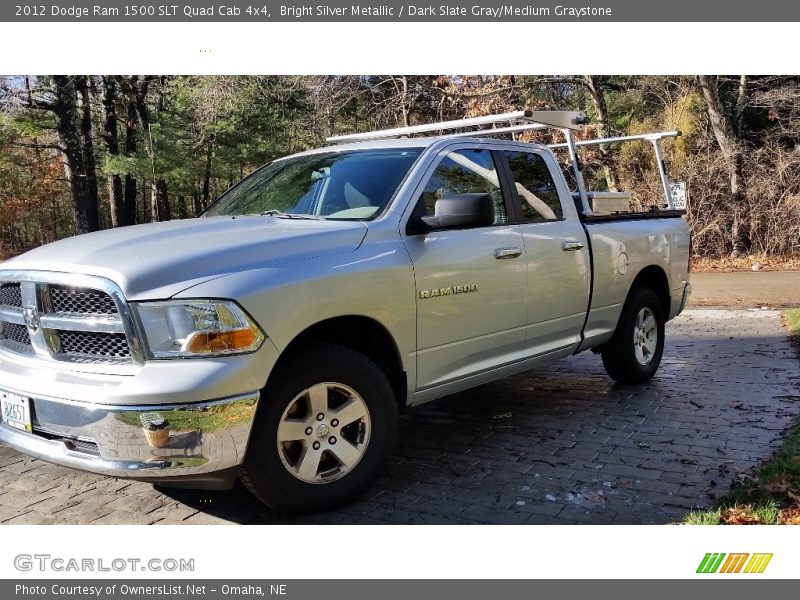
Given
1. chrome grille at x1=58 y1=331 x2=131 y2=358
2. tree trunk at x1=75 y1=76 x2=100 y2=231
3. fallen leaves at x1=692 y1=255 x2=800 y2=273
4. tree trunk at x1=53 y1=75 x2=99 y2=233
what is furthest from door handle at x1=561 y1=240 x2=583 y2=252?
tree trunk at x1=75 y1=76 x2=100 y2=231

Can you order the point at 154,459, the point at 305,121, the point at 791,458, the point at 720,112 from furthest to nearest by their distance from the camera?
the point at 305,121
the point at 720,112
the point at 791,458
the point at 154,459

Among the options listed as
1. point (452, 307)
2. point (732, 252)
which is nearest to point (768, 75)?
point (732, 252)

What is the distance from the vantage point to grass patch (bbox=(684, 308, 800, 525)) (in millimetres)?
3309

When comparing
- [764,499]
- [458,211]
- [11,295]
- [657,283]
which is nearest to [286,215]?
[458,211]

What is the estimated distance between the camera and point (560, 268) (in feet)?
16.1

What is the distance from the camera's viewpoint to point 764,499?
3.49m

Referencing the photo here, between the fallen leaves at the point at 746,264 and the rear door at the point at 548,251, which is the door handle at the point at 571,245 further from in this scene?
the fallen leaves at the point at 746,264

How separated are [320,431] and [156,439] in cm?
83

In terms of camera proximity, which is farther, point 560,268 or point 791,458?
point 560,268

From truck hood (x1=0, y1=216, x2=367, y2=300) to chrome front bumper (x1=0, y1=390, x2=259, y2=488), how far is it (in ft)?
1.73

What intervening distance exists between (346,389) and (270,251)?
0.81m

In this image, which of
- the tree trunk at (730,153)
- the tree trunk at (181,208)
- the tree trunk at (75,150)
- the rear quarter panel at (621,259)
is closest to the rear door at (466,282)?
the rear quarter panel at (621,259)

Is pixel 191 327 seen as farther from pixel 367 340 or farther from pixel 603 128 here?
pixel 603 128

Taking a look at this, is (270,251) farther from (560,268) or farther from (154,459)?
(560,268)
